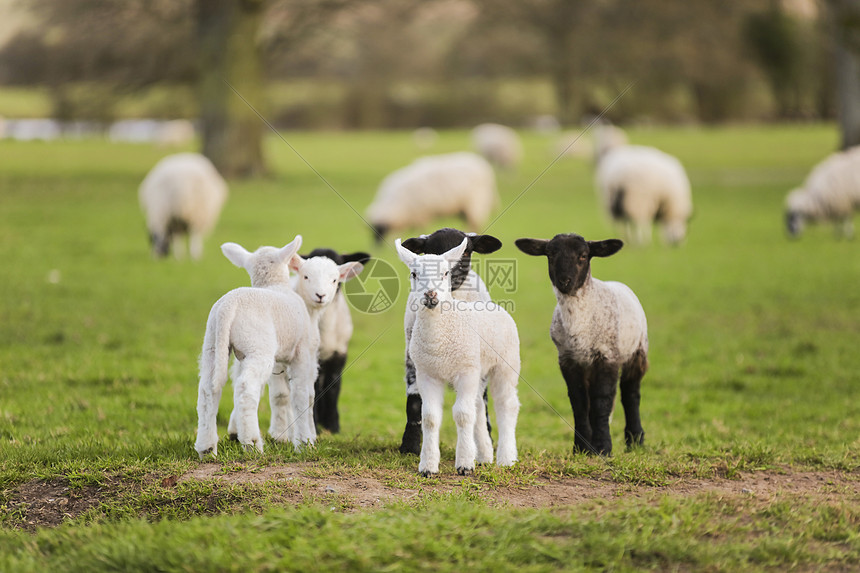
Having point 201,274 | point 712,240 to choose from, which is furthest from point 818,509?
point 712,240

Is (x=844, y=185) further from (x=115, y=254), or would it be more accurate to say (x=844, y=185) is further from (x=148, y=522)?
(x=148, y=522)

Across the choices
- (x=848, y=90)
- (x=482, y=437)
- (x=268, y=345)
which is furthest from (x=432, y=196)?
(x=268, y=345)

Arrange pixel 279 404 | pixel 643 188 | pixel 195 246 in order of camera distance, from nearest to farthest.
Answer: pixel 279 404, pixel 195 246, pixel 643 188

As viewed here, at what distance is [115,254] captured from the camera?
1862 cm

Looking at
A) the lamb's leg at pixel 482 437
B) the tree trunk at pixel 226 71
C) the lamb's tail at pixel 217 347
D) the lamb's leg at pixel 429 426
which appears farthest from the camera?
the tree trunk at pixel 226 71

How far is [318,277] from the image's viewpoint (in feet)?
20.7

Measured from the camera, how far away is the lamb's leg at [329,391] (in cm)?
715

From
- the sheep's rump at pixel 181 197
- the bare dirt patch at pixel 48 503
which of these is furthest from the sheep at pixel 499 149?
the bare dirt patch at pixel 48 503

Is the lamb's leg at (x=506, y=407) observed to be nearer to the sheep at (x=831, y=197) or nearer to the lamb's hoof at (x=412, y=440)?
the lamb's hoof at (x=412, y=440)

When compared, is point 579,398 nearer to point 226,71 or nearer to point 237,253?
point 237,253

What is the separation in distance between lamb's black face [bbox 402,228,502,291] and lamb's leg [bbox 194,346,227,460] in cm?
158

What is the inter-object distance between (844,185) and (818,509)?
17790 mm

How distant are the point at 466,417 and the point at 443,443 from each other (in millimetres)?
1718

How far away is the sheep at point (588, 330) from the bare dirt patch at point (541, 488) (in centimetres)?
71
